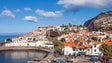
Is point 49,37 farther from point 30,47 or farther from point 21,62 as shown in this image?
point 21,62

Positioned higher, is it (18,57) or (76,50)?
(76,50)

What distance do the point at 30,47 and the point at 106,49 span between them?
54.1 m

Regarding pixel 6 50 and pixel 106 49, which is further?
pixel 6 50

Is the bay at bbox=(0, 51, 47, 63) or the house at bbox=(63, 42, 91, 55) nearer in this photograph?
the house at bbox=(63, 42, 91, 55)

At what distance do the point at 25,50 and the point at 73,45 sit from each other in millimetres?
29904

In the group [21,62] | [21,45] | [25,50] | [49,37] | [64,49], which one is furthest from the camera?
[49,37]

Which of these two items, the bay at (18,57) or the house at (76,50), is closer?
the house at (76,50)

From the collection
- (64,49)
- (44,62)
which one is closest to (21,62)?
(64,49)

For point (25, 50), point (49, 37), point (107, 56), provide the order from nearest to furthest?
point (107, 56) → point (25, 50) → point (49, 37)

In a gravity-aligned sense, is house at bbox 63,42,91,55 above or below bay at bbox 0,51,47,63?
above

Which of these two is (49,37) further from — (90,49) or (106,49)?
(106,49)

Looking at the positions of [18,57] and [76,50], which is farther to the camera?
[18,57]

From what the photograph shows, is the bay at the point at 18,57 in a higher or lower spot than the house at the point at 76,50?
lower

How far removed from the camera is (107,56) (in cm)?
5681
